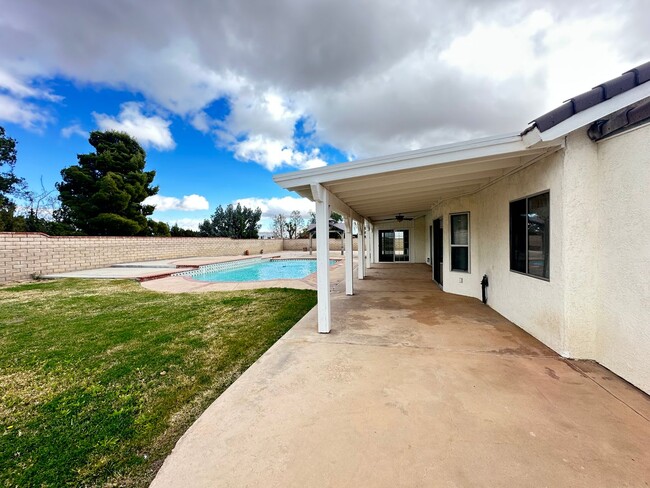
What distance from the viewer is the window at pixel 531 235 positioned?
13.9ft

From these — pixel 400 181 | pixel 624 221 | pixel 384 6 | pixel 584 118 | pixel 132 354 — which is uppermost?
pixel 384 6

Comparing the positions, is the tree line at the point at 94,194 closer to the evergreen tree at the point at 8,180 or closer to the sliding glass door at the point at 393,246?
the evergreen tree at the point at 8,180

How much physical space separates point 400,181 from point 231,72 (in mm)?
10481

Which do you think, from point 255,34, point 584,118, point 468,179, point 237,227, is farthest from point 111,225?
point 584,118

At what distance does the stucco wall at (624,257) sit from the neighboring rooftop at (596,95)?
509 mm

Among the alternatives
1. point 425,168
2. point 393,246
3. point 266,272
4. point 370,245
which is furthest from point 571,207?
point 266,272

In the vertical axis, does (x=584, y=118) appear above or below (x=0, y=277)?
above

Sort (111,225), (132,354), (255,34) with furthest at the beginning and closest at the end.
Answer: (111,225) → (255,34) → (132,354)

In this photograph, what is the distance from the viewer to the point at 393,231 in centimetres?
1828

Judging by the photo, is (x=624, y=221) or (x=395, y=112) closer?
(x=624, y=221)

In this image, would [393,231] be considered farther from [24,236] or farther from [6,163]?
[6,163]

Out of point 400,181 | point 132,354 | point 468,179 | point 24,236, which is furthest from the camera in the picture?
point 24,236

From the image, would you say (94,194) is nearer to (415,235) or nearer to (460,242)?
(415,235)

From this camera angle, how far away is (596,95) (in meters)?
3.14
